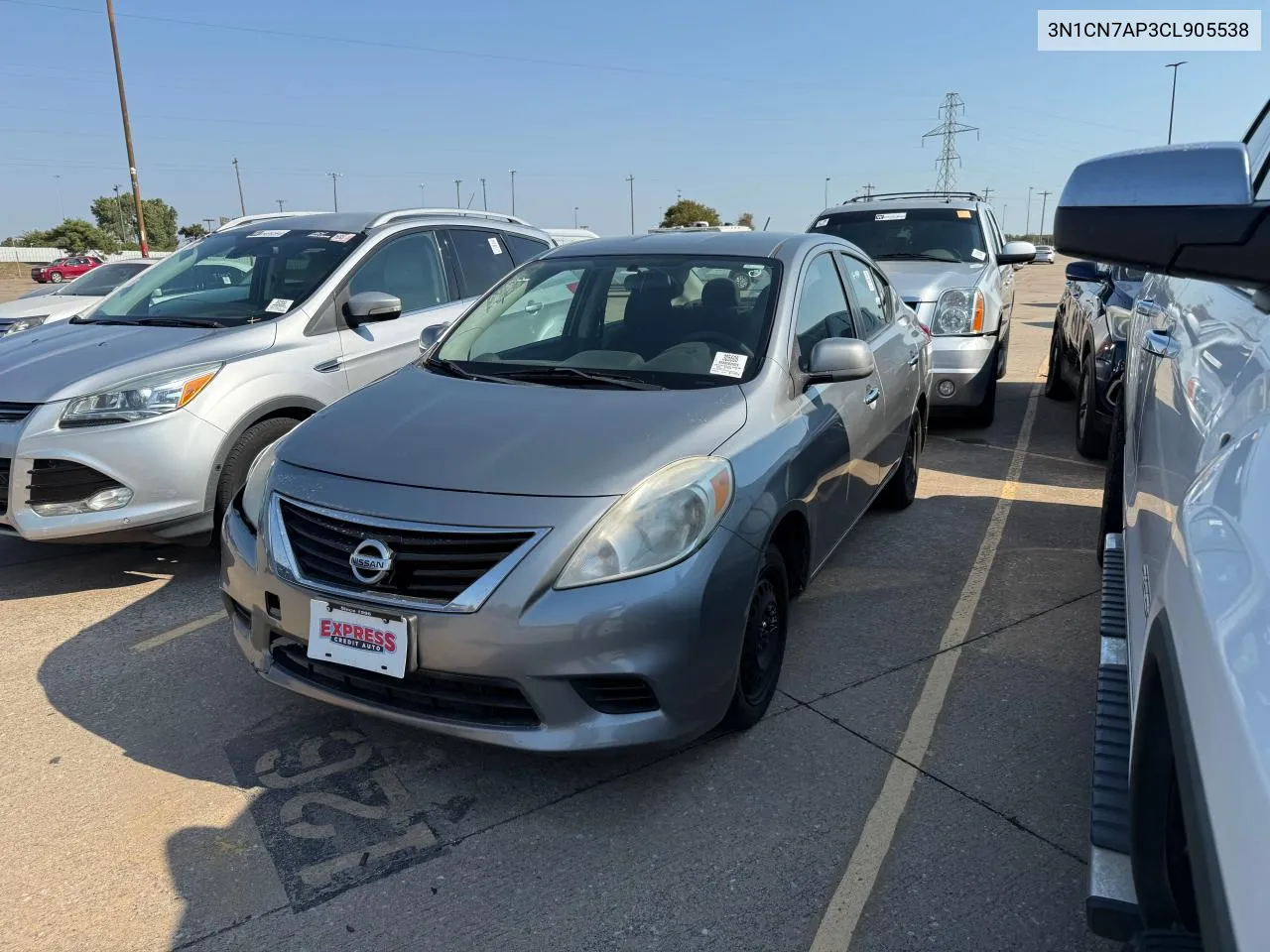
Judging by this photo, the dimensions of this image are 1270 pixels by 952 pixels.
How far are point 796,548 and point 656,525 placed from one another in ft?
3.17

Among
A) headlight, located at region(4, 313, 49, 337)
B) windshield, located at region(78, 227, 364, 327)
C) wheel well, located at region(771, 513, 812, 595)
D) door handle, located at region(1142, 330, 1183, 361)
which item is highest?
windshield, located at region(78, 227, 364, 327)

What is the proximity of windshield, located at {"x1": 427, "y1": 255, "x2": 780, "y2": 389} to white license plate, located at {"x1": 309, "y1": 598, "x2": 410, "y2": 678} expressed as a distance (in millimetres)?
1276

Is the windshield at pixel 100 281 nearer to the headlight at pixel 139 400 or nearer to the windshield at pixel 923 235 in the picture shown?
the headlight at pixel 139 400

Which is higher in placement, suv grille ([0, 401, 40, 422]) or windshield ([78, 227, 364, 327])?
windshield ([78, 227, 364, 327])

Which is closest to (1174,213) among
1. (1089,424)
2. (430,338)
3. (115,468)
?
(430,338)

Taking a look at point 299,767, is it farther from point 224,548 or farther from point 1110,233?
point 1110,233

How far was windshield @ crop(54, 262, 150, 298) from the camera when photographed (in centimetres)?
1076

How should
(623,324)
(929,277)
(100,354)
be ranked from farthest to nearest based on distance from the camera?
(929,277)
(100,354)
(623,324)

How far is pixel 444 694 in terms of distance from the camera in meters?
2.69

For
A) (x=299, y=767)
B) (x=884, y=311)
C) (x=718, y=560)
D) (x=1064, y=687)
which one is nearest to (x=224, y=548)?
(x=299, y=767)

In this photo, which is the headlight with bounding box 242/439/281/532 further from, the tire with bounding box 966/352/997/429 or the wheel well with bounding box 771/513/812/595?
the tire with bounding box 966/352/997/429

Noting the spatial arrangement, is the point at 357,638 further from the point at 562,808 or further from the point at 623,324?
the point at 623,324

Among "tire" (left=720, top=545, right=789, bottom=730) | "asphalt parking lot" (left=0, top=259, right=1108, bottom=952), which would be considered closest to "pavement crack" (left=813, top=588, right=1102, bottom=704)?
"asphalt parking lot" (left=0, top=259, right=1108, bottom=952)

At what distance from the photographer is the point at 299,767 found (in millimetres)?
3020
